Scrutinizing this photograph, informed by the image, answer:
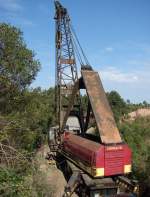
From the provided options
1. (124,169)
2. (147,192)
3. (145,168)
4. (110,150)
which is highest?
(110,150)

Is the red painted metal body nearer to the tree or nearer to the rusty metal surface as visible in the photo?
the rusty metal surface

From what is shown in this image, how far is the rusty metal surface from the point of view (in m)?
14.1

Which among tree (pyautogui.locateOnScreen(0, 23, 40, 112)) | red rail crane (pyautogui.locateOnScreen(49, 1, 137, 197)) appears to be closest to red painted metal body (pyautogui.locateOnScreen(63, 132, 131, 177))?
red rail crane (pyautogui.locateOnScreen(49, 1, 137, 197))

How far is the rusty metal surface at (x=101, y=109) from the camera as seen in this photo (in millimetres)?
14068

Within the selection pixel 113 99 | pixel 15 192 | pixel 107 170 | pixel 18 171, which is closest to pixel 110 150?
pixel 107 170

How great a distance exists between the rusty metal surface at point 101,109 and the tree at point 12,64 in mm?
3231

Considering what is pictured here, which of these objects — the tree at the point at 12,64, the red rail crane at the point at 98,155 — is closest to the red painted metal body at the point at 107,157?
the red rail crane at the point at 98,155

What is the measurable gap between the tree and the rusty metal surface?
323 centimetres

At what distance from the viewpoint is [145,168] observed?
22609 millimetres

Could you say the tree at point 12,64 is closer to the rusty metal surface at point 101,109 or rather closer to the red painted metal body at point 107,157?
the rusty metal surface at point 101,109

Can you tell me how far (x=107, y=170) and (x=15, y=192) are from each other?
6.16m

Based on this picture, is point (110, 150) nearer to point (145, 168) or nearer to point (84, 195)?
point (84, 195)

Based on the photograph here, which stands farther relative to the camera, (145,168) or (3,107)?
(145,168)

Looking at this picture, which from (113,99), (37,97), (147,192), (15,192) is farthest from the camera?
(113,99)
